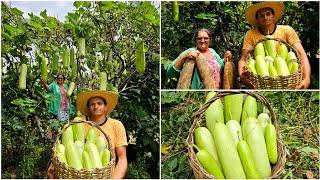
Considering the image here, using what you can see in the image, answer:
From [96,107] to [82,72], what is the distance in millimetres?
322

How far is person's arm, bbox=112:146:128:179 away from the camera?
3.21 meters

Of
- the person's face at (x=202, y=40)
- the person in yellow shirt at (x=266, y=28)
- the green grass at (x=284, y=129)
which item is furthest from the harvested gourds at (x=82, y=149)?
the person in yellow shirt at (x=266, y=28)

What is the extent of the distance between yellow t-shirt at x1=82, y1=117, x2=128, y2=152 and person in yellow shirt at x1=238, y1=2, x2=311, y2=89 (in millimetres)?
826

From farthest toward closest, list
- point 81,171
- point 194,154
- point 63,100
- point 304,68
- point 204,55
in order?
point 63,100 → point 204,55 → point 304,68 → point 81,171 → point 194,154

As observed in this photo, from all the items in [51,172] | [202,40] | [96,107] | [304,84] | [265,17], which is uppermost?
[265,17]

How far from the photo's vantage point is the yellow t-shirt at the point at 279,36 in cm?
320

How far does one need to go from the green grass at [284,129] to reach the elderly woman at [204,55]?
0.14 m

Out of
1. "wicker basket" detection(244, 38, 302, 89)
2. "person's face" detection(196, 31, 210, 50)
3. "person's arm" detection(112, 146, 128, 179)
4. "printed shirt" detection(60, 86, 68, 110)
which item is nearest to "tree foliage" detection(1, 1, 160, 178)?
"printed shirt" detection(60, 86, 68, 110)

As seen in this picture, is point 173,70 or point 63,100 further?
point 63,100

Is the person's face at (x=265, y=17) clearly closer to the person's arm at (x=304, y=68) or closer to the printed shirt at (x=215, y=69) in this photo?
the person's arm at (x=304, y=68)

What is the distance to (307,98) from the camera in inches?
133

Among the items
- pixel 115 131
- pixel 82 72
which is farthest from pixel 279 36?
pixel 82 72

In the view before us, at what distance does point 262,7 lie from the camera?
126 inches

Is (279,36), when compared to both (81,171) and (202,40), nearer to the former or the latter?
(202,40)
